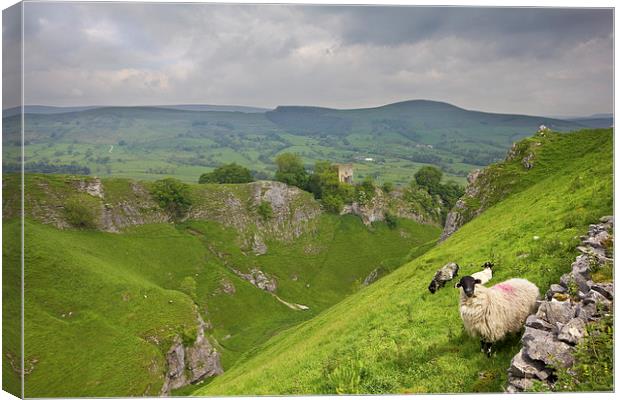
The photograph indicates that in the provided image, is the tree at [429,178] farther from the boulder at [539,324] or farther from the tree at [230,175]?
the boulder at [539,324]

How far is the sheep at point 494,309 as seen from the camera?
10.3 m

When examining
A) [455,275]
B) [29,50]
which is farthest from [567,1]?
[29,50]

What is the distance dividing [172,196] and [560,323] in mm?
83282

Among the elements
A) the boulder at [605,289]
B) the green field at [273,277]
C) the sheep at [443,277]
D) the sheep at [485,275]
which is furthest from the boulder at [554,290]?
the sheep at [443,277]

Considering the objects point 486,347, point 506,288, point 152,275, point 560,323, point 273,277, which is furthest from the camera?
point 273,277

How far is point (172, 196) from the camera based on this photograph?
8606 centimetres

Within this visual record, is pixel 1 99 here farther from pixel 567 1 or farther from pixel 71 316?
pixel 71 316

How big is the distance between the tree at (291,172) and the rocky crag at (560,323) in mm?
104139

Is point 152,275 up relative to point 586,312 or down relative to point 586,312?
down

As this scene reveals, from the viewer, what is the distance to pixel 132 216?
78625 mm

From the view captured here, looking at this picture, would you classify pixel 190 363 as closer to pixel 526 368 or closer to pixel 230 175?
pixel 526 368

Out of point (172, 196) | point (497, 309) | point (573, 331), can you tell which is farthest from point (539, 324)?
point (172, 196)

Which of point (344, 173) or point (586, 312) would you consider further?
point (344, 173)

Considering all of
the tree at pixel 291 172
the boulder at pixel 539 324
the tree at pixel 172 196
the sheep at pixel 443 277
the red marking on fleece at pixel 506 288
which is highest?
the red marking on fleece at pixel 506 288
